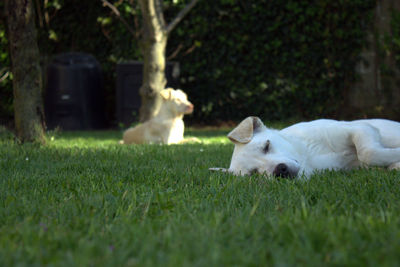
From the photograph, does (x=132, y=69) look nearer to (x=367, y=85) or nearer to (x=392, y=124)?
(x=367, y=85)

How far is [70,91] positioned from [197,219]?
11.1 meters

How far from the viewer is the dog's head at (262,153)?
3.26 meters

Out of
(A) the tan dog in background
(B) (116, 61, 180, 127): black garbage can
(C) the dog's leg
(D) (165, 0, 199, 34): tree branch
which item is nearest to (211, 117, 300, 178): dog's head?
(C) the dog's leg

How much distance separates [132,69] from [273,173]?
370 inches

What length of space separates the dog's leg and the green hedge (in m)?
8.18

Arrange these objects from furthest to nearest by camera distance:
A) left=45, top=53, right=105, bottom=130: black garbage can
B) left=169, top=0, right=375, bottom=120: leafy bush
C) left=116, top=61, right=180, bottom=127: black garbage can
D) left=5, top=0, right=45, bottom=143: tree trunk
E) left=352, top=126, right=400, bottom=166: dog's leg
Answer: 1. left=45, top=53, right=105, bottom=130: black garbage can
2. left=116, top=61, right=180, bottom=127: black garbage can
3. left=169, top=0, right=375, bottom=120: leafy bush
4. left=5, top=0, right=45, bottom=143: tree trunk
5. left=352, top=126, right=400, bottom=166: dog's leg

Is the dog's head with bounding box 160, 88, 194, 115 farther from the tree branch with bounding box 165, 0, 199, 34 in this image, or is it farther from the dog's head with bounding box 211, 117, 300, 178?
the dog's head with bounding box 211, 117, 300, 178

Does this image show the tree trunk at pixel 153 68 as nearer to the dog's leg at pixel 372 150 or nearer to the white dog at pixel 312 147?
the white dog at pixel 312 147

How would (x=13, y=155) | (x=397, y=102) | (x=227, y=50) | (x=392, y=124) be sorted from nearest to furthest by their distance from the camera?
1. (x=392, y=124)
2. (x=13, y=155)
3. (x=397, y=102)
4. (x=227, y=50)

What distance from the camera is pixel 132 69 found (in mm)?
12141

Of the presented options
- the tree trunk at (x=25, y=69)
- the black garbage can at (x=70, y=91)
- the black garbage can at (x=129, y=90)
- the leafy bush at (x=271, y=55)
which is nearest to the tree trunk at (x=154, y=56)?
the black garbage can at (x=129, y=90)

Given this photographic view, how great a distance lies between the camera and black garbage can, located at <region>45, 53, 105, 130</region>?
1241 centimetres

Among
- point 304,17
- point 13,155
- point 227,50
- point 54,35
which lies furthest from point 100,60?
point 13,155

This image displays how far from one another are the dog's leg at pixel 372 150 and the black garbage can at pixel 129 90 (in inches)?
354
